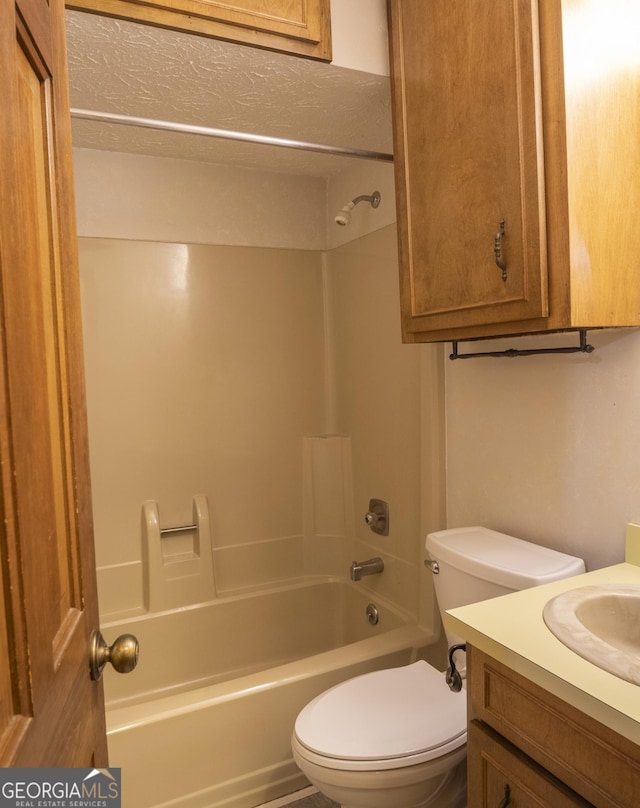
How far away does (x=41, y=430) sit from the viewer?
628 millimetres

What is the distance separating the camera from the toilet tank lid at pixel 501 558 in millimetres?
1280

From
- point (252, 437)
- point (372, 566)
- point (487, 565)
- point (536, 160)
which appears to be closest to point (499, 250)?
point (536, 160)

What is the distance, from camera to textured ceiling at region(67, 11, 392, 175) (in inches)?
54.9

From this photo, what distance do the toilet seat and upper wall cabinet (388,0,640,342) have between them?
93cm

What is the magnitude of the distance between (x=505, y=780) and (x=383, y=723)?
1.34ft

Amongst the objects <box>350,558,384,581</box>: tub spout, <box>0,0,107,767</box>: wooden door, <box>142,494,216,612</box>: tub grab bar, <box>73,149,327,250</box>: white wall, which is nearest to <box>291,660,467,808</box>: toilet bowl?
<box>0,0,107,767</box>: wooden door

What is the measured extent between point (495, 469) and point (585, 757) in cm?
90

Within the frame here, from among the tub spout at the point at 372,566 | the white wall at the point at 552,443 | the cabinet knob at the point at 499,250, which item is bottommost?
the tub spout at the point at 372,566

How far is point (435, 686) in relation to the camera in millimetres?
1479

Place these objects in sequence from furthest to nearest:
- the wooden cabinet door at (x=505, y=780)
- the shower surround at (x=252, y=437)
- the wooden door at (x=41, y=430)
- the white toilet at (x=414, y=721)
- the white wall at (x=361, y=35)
→ the shower surround at (x=252, y=437) < the white wall at (x=361, y=35) < the white toilet at (x=414, y=721) < the wooden cabinet door at (x=505, y=780) < the wooden door at (x=41, y=430)

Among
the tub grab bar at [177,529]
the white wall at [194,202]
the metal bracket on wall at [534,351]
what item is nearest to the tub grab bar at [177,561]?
the tub grab bar at [177,529]

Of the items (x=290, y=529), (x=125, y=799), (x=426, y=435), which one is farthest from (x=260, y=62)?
(x=125, y=799)

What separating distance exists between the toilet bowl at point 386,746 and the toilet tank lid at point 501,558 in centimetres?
35

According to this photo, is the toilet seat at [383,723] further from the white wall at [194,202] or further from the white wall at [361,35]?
the white wall at [194,202]
